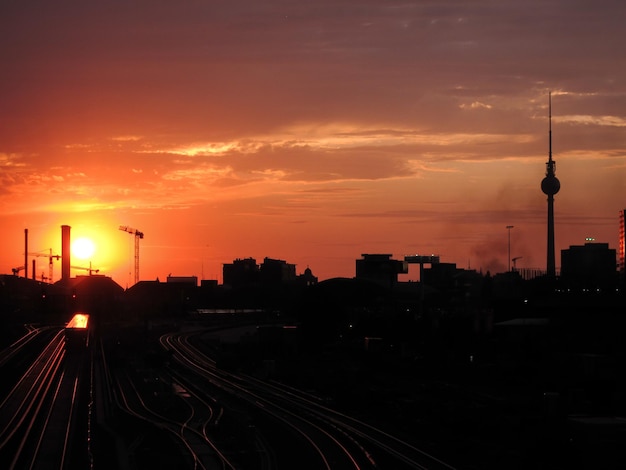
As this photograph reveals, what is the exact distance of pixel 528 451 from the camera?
33344 mm

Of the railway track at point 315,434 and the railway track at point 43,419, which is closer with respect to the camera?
the railway track at point 315,434

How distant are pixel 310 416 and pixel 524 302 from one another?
61126 millimetres

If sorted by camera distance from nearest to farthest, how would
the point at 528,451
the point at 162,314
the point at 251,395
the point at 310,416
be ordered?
the point at 528,451 → the point at 310,416 → the point at 251,395 → the point at 162,314

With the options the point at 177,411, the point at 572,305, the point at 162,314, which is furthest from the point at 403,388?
the point at 162,314

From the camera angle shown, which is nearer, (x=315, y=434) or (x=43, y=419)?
(x=315, y=434)

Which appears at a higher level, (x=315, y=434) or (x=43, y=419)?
(x=315, y=434)

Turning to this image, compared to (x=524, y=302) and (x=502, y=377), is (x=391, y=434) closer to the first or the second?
(x=502, y=377)

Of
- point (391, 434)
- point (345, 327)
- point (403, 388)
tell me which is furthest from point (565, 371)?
point (345, 327)

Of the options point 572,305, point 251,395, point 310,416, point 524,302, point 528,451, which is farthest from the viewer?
point 524,302

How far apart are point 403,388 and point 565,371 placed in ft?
41.1

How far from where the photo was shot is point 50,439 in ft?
126

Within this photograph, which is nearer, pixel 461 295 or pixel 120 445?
pixel 120 445

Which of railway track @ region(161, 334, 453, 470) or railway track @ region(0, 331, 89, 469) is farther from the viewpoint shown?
railway track @ region(0, 331, 89, 469)

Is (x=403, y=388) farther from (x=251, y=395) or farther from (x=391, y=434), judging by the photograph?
(x=391, y=434)
